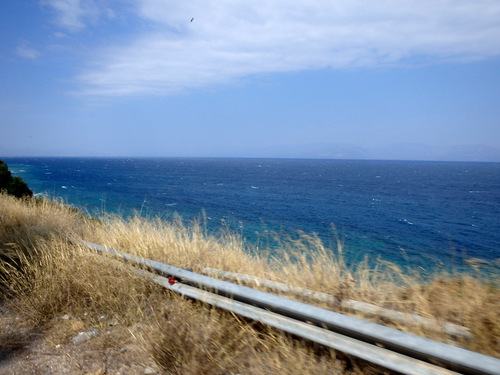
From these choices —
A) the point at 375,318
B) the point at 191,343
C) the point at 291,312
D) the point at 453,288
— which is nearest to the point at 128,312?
the point at 191,343

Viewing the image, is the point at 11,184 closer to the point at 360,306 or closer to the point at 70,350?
the point at 70,350

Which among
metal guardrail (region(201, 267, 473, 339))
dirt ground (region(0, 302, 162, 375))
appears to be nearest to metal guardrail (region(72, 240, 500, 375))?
metal guardrail (region(201, 267, 473, 339))

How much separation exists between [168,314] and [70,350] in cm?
96

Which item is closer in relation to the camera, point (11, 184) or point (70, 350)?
point (70, 350)

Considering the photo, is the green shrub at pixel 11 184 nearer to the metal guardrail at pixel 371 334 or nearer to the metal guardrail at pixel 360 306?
the metal guardrail at pixel 360 306

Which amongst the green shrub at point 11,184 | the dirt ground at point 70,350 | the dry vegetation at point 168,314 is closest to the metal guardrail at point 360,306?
the dry vegetation at point 168,314

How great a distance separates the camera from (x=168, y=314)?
3.64m

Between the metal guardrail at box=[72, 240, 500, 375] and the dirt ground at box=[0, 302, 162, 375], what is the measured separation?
921 millimetres

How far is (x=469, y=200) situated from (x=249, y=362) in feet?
200

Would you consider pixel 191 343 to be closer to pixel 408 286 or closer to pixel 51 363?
pixel 51 363

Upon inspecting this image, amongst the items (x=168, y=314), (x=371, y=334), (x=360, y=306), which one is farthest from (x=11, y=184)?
(x=371, y=334)

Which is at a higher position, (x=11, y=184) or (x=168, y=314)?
(x=168, y=314)

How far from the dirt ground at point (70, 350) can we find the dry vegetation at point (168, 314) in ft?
0.03

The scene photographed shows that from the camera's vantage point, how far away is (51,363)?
3.18m
